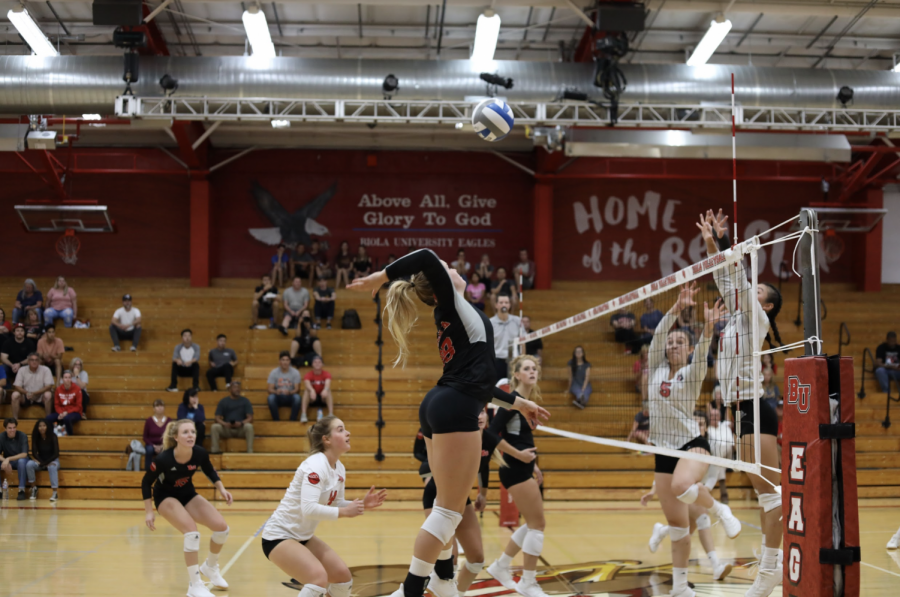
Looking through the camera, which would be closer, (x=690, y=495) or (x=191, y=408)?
(x=690, y=495)

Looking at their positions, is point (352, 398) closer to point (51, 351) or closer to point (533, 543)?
point (51, 351)

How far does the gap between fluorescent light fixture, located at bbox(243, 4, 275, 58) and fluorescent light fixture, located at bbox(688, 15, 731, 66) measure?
8.01 meters

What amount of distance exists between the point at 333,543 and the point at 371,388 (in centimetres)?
639

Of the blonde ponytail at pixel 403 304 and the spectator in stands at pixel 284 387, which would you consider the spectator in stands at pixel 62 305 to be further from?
the blonde ponytail at pixel 403 304

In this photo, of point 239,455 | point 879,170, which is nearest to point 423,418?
point 239,455

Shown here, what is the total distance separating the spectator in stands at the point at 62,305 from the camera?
661 inches

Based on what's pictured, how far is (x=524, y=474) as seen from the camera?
6164 mm

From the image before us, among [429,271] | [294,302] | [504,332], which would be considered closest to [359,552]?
[429,271]

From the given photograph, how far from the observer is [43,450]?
12.1 m

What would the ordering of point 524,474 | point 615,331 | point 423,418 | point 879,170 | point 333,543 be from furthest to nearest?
point 879,170
point 615,331
point 333,543
point 524,474
point 423,418

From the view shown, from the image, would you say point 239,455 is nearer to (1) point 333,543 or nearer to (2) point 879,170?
(1) point 333,543

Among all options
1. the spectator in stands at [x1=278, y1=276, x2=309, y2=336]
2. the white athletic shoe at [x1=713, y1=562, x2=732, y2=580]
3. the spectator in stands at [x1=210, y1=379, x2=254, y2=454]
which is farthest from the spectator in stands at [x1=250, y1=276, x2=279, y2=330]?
the white athletic shoe at [x1=713, y1=562, x2=732, y2=580]

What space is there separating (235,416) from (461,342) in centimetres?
1000

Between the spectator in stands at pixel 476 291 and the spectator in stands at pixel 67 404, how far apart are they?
783 cm
